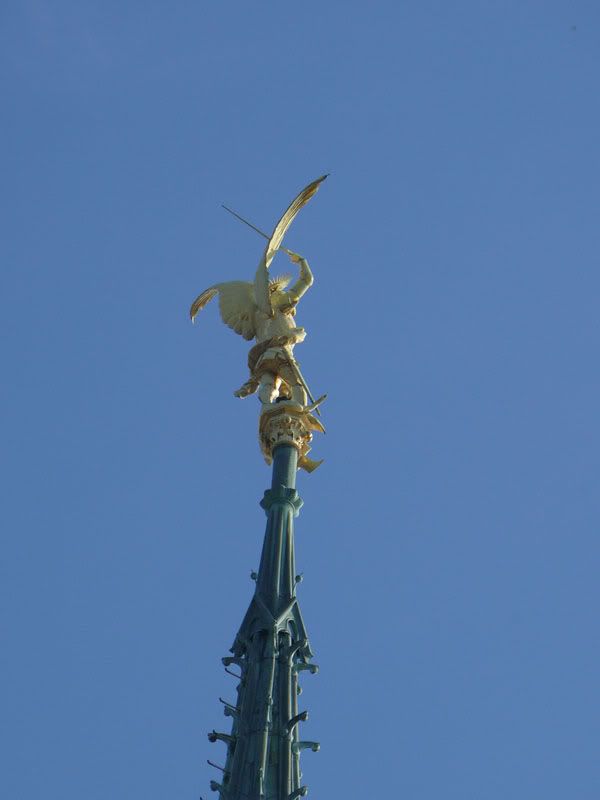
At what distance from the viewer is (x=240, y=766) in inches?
1005

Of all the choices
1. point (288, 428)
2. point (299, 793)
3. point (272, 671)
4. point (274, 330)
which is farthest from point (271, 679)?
point (274, 330)

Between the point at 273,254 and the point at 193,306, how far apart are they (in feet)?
8.62

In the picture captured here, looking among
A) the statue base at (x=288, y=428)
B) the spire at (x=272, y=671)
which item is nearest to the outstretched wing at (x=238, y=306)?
the statue base at (x=288, y=428)

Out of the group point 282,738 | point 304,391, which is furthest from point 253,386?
point 282,738

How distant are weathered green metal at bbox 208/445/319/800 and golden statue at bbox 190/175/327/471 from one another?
2318mm

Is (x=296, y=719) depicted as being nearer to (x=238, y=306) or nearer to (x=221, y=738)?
(x=221, y=738)

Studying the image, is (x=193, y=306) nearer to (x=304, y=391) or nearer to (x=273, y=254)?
(x=273, y=254)

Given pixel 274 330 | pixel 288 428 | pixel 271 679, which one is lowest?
pixel 271 679

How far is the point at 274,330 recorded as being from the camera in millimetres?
34875

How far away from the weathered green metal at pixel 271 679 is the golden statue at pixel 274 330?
232 centimetres

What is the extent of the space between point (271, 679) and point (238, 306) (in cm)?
1110

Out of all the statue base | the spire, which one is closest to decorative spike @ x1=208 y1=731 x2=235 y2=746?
the spire

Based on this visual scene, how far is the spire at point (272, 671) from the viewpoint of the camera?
2530 cm

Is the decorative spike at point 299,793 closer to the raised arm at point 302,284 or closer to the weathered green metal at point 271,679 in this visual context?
the weathered green metal at point 271,679
